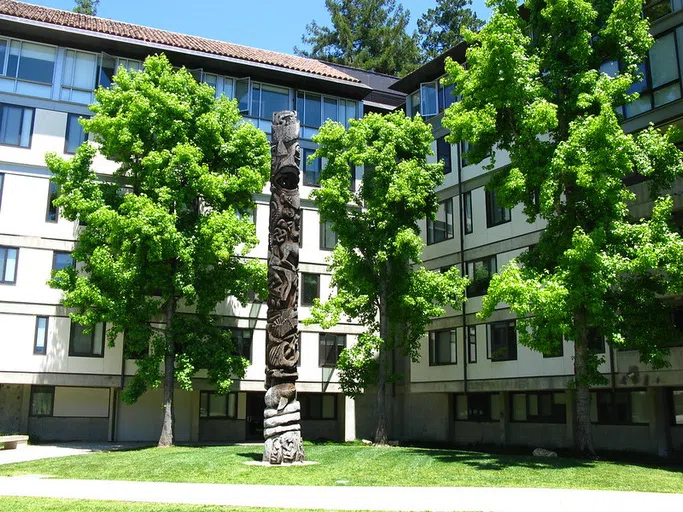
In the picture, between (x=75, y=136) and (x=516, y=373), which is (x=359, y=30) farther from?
(x=516, y=373)

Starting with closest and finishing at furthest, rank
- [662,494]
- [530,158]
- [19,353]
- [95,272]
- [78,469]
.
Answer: [662,494] → [78,469] → [530,158] → [95,272] → [19,353]

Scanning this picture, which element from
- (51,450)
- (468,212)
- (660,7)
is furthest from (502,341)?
(51,450)

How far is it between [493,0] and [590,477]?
46.1ft

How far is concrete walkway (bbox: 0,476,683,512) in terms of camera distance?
12.7m

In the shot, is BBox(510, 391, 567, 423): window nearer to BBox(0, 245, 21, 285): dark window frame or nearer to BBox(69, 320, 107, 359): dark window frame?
BBox(69, 320, 107, 359): dark window frame

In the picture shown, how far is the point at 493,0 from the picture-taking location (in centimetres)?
2262

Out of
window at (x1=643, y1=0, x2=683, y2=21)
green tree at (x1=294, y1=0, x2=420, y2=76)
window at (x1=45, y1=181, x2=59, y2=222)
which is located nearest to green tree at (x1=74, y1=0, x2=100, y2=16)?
green tree at (x1=294, y1=0, x2=420, y2=76)

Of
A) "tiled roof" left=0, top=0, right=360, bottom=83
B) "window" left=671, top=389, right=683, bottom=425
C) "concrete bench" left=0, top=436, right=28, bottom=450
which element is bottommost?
"concrete bench" left=0, top=436, right=28, bottom=450

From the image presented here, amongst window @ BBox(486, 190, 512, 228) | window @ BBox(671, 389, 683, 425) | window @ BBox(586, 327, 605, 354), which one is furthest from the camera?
window @ BBox(486, 190, 512, 228)

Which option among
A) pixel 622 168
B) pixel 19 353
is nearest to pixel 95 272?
pixel 19 353

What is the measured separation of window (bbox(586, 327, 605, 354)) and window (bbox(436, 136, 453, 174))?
1136 cm

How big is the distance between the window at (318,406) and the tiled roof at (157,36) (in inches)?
635

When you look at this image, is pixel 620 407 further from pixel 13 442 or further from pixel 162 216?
pixel 13 442

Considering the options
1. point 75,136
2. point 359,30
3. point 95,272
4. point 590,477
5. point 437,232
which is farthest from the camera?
point 359,30
